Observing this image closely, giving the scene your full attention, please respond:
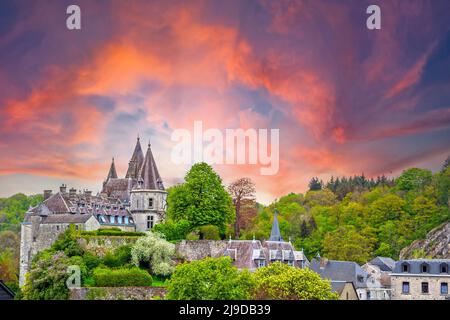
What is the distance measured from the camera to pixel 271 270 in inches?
1107

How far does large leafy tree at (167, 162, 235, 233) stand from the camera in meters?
40.9

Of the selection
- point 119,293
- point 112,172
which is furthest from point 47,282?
point 112,172

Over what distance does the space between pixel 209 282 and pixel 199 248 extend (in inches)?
507

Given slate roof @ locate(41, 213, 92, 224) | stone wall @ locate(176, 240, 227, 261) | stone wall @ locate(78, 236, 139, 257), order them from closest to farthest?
stone wall @ locate(78, 236, 139, 257)
stone wall @ locate(176, 240, 227, 261)
slate roof @ locate(41, 213, 92, 224)

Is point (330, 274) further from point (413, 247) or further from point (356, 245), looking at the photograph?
point (413, 247)

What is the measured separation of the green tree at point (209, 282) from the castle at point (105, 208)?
560 inches

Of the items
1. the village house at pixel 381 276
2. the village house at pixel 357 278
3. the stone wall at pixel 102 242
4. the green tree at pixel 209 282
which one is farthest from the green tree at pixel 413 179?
the green tree at pixel 209 282

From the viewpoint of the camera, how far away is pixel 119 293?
32375 millimetres

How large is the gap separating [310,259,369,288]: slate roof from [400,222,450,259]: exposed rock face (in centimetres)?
801

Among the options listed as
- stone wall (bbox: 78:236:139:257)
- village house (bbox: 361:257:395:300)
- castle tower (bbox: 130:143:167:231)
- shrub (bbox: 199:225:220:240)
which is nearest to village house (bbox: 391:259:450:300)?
village house (bbox: 361:257:395:300)

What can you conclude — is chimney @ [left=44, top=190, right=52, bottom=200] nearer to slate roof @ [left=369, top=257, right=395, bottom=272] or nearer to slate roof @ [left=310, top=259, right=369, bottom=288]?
slate roof @ [left=310, top=259, right=369, bottom=288]

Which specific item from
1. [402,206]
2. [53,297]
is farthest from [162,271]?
[402,206]

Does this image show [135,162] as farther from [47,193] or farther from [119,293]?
[119,293]

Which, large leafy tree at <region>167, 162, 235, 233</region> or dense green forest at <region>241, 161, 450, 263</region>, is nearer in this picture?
large leafy tree at <region>167, 162, 235, 233</region>
